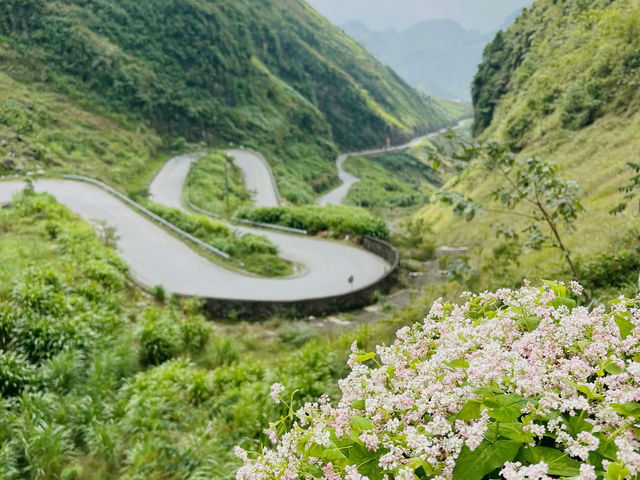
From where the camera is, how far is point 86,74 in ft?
165

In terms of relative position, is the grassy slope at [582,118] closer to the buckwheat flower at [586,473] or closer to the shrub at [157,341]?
the buckwheat flower at [586,473]

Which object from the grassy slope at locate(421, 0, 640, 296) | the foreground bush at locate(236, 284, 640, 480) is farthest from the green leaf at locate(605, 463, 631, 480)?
the grassy slope at locate(421, 0, 640, 296)

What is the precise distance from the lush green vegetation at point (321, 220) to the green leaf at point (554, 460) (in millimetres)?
21492

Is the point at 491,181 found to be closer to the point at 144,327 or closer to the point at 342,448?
the point at 144,327

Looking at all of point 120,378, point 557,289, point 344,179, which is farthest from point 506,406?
point 344,179

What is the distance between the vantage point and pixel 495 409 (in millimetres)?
1262

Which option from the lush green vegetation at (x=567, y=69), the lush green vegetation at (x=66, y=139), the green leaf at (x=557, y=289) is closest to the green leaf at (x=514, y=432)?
the green leaf at (x=557, y=289)

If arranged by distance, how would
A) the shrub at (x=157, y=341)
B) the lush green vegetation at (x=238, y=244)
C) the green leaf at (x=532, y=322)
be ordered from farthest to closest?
the lush green vegetation at (x=238, y=244)
the shrub at (x=157, y=341)
the green leaf at (x=532, y=322)

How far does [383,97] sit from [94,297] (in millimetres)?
123084

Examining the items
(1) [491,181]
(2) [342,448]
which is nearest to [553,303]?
(2) [342,448]

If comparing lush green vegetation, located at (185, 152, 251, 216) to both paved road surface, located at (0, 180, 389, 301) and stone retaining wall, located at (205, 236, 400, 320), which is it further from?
stone retaining wall, located at (205, 236, 400, 320)

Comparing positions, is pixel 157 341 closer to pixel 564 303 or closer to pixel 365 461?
pixel 365 461

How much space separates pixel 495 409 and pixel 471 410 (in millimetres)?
72

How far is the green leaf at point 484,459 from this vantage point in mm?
1185
